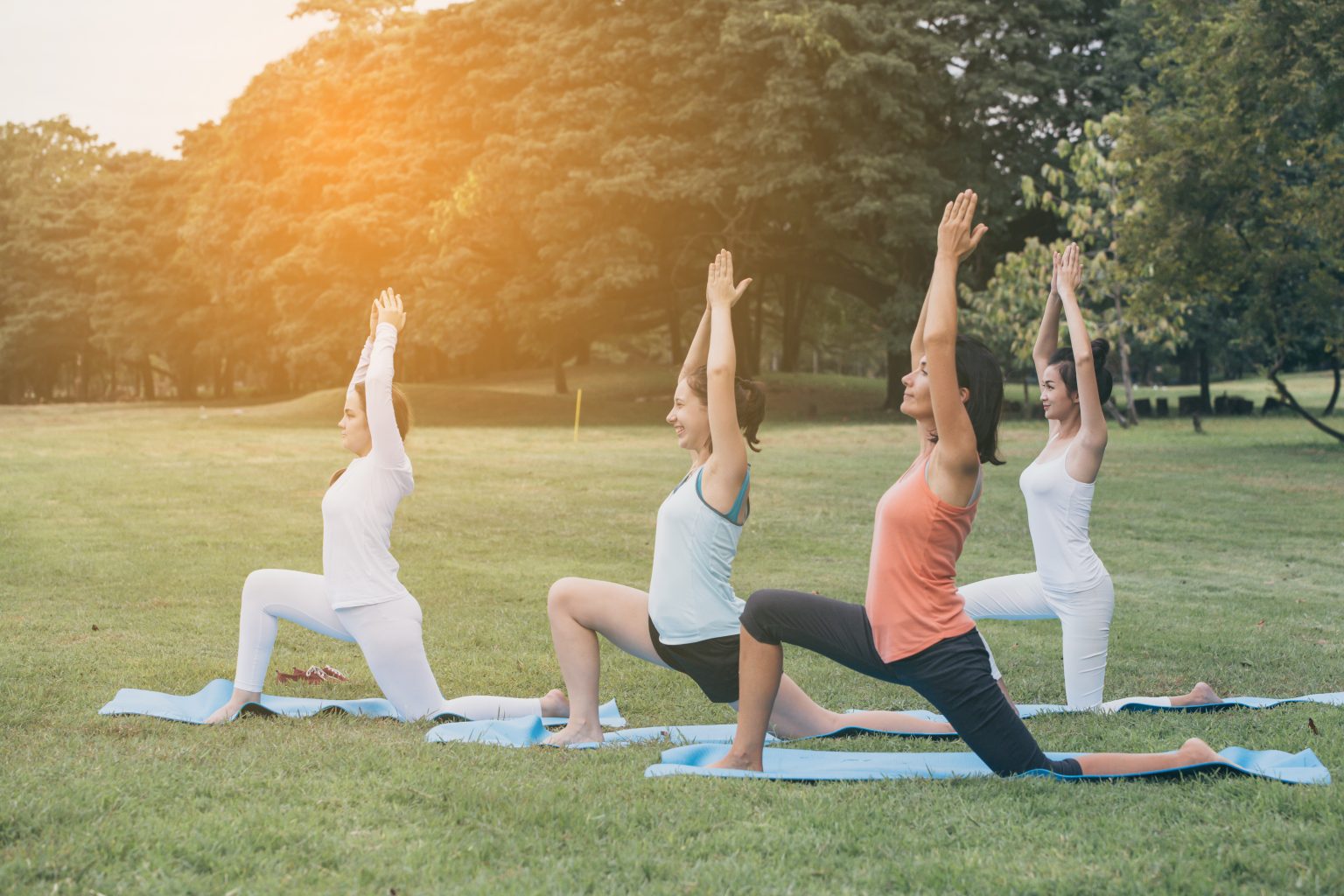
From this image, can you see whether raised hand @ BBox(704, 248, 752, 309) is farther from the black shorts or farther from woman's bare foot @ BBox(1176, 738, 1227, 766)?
woman's bare foot @ BBox(1176, 738, 1227, 766)

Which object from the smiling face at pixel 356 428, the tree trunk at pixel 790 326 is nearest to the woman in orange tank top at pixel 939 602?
the smiling face at pixel 356 428

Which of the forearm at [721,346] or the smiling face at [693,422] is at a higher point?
the forearm at [721,346]

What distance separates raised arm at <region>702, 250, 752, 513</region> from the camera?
5.27 meters

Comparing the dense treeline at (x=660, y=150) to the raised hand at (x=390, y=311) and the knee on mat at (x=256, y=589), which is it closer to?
the raised hand at (x=390, y=311)

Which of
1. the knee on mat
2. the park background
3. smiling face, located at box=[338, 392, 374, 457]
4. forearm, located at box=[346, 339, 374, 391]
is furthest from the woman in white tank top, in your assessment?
the knee on mat

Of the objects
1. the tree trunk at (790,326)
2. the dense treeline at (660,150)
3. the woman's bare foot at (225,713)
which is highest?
the dense treeline at (660,150)

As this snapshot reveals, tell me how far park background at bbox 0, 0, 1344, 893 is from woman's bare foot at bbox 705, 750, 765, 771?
0.88 feet

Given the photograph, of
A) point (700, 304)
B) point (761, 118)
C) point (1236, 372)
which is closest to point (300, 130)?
point (700, 304)

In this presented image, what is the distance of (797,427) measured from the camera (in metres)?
34.8

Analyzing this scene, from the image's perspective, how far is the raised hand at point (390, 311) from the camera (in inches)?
259

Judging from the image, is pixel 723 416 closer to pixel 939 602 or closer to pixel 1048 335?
pixel 939 602

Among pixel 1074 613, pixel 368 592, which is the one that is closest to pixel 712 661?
pixel 368 592

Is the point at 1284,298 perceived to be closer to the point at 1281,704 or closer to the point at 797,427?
the point at 797,427

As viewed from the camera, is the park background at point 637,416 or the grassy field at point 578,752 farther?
the park background at point 637,416
